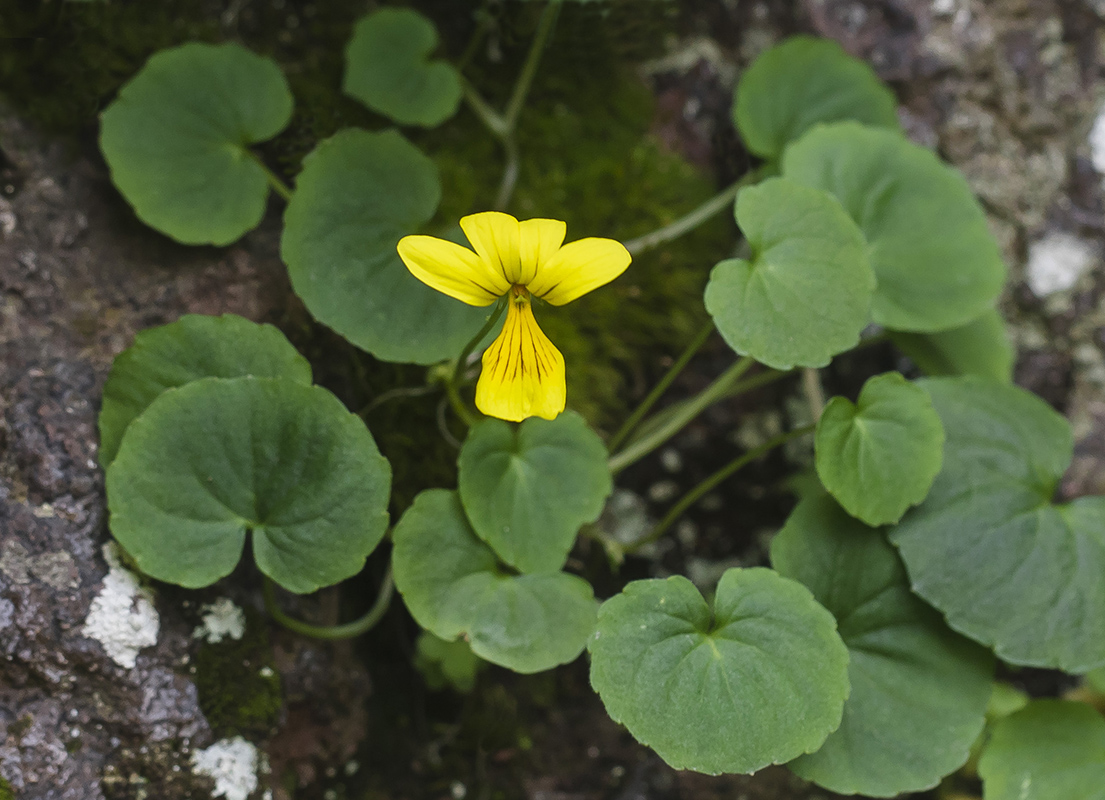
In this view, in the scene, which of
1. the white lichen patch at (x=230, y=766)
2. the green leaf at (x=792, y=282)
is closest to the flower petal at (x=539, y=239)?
the green leaf at (x=792, y=282)

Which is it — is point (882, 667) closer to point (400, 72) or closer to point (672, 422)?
point (672, 422)

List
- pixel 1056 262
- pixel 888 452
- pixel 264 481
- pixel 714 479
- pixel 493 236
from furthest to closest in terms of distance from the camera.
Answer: pixel 1056 262, pixel 714 479, pixel 888 452, pixel 264 481, pixel 493 236

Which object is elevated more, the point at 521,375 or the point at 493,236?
the point at 493,236

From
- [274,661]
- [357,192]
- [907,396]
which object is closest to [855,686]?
[907,396]

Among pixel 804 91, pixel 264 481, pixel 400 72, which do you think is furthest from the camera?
pixel 804 91

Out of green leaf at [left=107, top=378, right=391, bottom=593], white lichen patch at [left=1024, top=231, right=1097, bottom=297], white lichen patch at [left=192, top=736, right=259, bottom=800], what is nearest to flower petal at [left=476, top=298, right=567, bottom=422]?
green leaf at [left=107, top=378, right=391, bottom=593]

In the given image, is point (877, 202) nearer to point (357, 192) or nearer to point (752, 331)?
point (752, 331)

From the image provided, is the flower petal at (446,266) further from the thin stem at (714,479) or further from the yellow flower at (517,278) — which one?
the thin stem at (714,479)

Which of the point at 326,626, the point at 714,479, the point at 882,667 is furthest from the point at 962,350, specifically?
the point at 326,626
